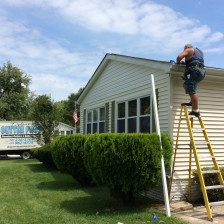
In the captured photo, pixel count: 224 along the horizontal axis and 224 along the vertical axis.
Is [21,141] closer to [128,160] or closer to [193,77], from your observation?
[128,160]

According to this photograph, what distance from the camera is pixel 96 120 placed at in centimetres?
1168

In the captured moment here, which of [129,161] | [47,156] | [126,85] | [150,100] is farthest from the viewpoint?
[47,156]

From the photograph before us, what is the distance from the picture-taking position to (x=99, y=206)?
6.19 metres

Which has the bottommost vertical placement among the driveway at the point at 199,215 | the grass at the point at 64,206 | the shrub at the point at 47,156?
the grass at the point at 64,206

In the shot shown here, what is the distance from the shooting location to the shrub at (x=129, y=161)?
5.30m

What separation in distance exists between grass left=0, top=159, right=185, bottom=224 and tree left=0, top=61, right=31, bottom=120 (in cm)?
2125

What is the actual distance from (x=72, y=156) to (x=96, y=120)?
3382 mm

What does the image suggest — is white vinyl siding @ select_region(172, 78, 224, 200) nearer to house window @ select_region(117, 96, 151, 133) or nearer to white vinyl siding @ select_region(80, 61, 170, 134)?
white vinyl siding @ select_region(80, 61, 170, 134)

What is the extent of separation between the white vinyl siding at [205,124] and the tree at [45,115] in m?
10.4

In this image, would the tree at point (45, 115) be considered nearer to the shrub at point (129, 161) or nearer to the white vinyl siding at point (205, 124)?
the white vinyl siding at point (205, 124)

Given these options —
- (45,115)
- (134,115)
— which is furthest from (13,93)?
(134,115)

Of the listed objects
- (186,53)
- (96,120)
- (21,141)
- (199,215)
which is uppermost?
(186,53)

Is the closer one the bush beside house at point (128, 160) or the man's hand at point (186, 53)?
the bush beside house at point (128, 160)

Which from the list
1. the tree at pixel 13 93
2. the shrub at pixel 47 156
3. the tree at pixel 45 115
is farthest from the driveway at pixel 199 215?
the tree at pixel 13 93
